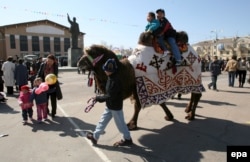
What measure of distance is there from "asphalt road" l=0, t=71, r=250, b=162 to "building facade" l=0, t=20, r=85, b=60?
164 feet

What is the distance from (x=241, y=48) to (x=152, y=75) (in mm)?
92374

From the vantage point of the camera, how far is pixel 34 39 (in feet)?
190

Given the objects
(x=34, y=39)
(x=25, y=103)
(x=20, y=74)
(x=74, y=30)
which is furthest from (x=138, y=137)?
(x=34, y=39)

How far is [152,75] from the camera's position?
5844mm

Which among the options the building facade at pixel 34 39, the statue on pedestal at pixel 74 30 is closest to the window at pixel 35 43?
the building facade at pixel 34 39

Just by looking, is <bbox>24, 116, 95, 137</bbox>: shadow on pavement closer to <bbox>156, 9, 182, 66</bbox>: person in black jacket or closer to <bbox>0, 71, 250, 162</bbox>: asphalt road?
<bbox>0, 71, 250, 162</bbox>: asphalt road

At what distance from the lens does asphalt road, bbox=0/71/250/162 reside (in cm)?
461

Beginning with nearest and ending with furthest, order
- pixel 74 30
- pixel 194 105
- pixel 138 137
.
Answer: pixel 138 137 < pixel 194 105 < pixel 74 30

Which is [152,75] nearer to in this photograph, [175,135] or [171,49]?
[171,49]

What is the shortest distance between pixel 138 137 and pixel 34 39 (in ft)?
186

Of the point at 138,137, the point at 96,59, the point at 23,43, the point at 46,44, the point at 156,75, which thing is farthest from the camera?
the point at 46,44

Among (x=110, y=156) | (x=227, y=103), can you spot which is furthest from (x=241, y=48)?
(x=110, y=156)

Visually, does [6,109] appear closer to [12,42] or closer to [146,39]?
[146,39]

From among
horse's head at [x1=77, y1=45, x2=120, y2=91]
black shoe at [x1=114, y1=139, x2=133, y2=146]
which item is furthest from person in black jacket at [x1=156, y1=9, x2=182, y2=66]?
black shoe at [x1=114, y1=139, x2=133, y2=146]
